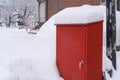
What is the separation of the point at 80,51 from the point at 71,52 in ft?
0.91

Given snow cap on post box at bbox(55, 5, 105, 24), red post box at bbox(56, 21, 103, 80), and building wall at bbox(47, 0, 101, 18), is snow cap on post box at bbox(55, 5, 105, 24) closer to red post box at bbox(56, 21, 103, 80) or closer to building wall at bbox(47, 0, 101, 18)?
red post box at bbox(56, 21, 103, 80)

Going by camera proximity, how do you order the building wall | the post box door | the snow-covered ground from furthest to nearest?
the building wall < the post box door < the snow-covered ground

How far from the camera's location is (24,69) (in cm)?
533

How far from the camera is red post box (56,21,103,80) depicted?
534 centimetres

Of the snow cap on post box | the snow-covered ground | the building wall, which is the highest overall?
the building wall

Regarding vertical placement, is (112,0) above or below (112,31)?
above

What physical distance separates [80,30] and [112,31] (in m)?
1.49

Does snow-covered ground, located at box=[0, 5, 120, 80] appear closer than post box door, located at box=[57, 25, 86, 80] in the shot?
Yes

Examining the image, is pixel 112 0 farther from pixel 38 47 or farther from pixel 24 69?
pixel 24 69

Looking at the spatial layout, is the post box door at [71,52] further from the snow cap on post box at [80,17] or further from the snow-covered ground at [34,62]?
the snow-covered ground at [34,62]

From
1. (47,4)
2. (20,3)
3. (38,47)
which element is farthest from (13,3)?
(38,47)

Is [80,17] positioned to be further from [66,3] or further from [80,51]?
[66,3]

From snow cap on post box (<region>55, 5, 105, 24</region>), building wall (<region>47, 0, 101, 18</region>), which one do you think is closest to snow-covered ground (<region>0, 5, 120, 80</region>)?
snow cap on post box (<region>55, 5, 105, 24</region>)

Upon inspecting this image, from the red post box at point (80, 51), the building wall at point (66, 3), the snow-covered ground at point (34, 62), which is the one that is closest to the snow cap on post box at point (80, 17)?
the red post box at point (80, 51)
